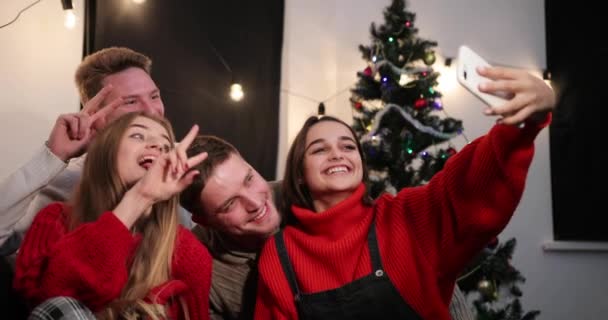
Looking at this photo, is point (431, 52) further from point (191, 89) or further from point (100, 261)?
point (100, 261)

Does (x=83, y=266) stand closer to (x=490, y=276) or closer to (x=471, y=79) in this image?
(x=471, y=79)

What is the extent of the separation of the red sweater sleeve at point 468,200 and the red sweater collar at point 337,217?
0.28 ft

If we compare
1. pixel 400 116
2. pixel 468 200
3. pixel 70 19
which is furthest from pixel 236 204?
pixel 70 19

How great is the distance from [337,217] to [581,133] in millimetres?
2552

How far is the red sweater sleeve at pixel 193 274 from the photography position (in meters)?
1.29

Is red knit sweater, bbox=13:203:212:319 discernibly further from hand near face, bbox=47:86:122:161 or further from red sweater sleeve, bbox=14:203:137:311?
hand near face, bbox=47:86:122:161

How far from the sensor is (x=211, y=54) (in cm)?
279

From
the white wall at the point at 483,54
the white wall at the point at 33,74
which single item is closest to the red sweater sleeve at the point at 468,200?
the white wall at the point at 33,74

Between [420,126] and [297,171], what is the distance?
1141 mm

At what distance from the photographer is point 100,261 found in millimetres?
1077

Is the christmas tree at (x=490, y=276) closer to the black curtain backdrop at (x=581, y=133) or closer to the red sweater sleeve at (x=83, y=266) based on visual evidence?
the black curtain backdrop at (x=581, y=133)

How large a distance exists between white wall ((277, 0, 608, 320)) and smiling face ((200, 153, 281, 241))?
1.60m

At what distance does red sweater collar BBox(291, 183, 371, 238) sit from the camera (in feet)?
4.17

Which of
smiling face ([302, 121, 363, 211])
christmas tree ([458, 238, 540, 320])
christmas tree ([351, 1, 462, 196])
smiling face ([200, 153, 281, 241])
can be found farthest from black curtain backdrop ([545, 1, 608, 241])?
smiling face ([200, 153, 281, 241])
